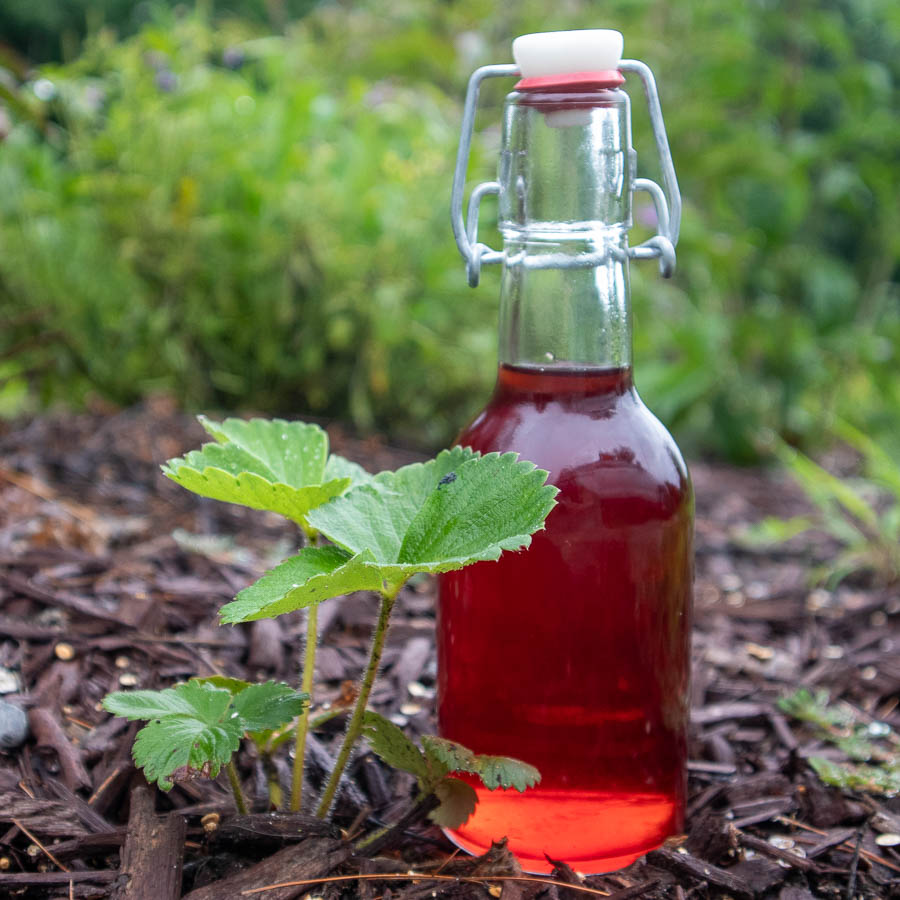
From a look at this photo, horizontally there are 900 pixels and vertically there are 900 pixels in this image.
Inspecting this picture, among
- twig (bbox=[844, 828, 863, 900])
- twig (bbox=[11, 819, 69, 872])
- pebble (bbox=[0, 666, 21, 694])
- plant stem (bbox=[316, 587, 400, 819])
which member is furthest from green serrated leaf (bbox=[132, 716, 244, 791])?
twig (bbox=[844, 828, 863, 900])

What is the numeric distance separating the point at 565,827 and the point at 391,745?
0.18m

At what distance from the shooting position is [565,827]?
925mm

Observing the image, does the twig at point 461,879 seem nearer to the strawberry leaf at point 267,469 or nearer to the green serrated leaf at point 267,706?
the green serrated leaf at point 267,706

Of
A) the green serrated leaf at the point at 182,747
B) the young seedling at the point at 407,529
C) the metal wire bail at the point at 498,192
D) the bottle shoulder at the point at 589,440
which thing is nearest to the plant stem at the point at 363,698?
the young seedling at the point at 407,529

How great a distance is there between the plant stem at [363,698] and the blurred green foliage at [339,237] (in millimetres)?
1483

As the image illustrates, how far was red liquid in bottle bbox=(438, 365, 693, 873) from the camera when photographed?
91cm

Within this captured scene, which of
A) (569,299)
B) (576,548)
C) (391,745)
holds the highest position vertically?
(569,299)

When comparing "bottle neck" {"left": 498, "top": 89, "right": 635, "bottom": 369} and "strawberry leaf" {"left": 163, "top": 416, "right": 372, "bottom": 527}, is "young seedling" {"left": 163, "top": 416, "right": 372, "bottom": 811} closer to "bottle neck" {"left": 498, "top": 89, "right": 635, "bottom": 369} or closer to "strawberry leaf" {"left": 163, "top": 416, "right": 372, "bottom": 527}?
"strawberry leaf" {"left": 163, "top": 416, "right": 372, "bottom": 527}

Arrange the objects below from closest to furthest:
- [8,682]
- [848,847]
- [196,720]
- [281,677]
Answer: [196,720] < [848,847] < [8,682] < [281,677]

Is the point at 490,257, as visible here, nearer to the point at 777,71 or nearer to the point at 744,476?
the point at 744,476

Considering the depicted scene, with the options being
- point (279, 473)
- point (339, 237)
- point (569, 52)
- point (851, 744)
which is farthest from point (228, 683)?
point (339, 237)

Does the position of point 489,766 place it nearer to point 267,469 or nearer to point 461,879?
point 461,879

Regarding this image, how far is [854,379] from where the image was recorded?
399 cm

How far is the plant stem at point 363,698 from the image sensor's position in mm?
796
